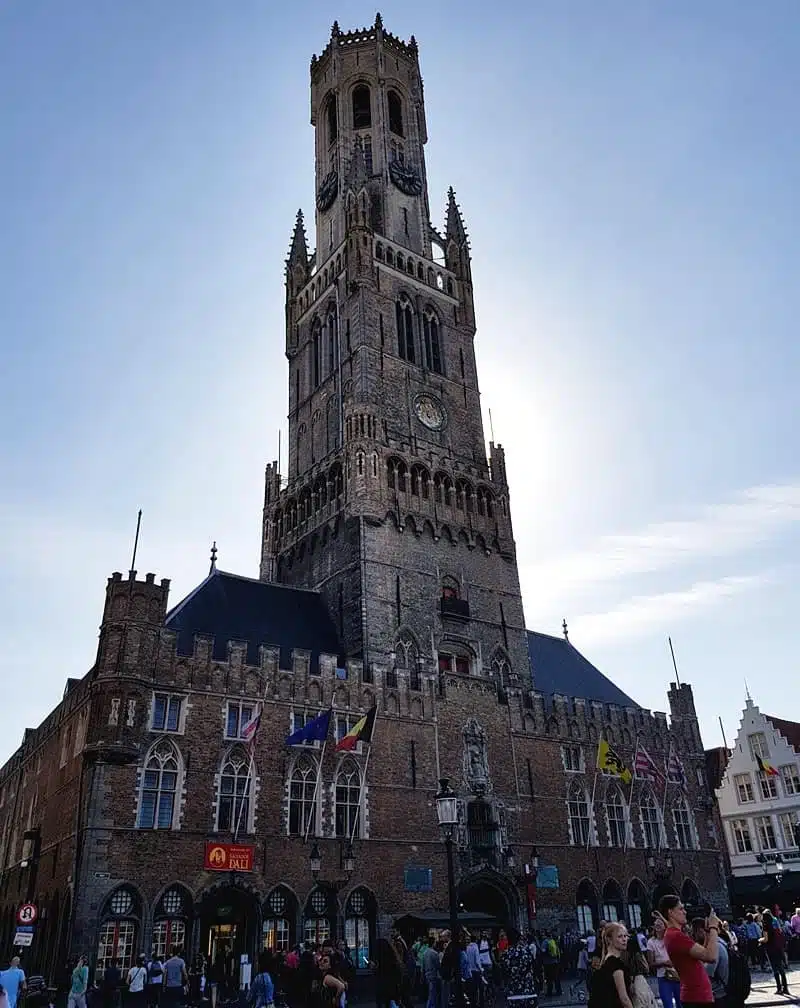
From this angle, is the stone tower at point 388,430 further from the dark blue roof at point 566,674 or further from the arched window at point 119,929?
the arched window at point 119,929

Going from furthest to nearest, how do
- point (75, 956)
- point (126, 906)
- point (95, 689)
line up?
point (95, 689) → point (126, 906) → point (75, 956)

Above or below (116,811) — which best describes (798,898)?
below

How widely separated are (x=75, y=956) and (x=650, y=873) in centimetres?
2727

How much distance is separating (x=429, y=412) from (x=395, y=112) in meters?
26.8

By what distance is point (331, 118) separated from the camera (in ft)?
195

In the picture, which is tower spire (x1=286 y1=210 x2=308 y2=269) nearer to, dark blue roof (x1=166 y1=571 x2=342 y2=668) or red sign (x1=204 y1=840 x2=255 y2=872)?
dark blue roof (x1=166 y1=571 x2=342 y2=668)

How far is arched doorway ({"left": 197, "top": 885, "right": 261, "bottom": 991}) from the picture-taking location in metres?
27.8

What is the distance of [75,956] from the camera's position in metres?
24.8

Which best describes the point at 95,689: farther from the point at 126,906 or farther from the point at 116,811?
the point at 126,906

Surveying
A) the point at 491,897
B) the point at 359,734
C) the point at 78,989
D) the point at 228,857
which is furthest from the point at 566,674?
the point at 78,989

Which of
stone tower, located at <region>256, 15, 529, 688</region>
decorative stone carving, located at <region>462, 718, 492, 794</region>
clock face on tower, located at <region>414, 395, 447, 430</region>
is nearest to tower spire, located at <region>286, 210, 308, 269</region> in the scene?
stone tower, located at <region>256, 15, 529, 688</region>

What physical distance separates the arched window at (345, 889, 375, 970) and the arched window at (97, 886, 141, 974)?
26.0 ft

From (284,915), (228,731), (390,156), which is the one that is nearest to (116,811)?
(228,731)

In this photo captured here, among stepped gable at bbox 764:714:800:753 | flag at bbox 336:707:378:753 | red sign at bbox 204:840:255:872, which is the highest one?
stepped gable at bbox 764:714:800:753
